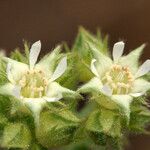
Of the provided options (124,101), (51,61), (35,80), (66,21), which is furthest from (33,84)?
(66,21)

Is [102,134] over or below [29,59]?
below

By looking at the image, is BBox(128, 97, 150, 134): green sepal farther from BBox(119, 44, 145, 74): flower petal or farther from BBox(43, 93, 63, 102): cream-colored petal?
BBox(43, 93, 63, 102): cream-colored petal

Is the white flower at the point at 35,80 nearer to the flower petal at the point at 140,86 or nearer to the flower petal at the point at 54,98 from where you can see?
the flower petal at the point at 54,98

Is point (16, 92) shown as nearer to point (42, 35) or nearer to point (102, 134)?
point (102, 134)

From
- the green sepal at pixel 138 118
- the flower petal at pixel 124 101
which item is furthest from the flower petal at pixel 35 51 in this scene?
the green sepal at pixel 138 118

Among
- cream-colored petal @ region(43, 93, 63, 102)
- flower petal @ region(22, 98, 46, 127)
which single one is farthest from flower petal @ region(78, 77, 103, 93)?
flower petal @ region(22, 98, 46, 127)

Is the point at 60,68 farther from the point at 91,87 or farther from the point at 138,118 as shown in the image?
the point at 138,118

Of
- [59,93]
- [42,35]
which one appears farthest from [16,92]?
[42,35]
